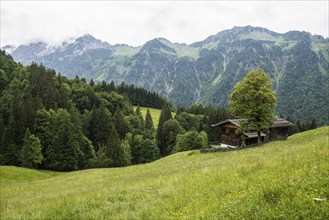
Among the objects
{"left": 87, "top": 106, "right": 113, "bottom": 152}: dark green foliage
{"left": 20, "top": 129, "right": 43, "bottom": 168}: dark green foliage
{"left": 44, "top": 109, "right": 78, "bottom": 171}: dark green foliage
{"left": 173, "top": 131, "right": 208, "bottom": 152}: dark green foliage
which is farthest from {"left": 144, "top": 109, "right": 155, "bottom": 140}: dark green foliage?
{"left": 20, "top": 129, "right": 43, "bottom": 168}: dark green foliage

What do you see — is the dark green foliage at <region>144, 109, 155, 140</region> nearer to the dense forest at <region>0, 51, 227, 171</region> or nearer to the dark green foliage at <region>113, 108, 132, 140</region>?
the dense forest at <region>0, 51, 227, 171</region>

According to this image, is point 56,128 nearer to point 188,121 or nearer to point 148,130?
point 148,130

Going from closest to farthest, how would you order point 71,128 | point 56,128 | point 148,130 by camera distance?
point 71,128
point 56,128
point 148,130

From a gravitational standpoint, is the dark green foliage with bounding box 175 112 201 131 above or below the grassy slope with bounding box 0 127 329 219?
below

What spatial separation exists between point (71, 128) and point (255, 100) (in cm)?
6438

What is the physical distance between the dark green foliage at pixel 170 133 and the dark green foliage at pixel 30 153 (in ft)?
189

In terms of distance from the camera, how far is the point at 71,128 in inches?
3684

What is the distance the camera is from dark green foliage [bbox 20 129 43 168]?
8131 centimetres

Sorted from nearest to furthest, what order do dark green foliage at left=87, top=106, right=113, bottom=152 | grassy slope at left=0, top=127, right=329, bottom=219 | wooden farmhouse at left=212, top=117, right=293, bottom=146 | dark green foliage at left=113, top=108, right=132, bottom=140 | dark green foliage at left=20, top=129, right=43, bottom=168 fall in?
grassy slope at left=0, top=127, right=329, bottom=219 → wooden farmhouse at left=212, top=117, right=293, bottom=146 → dark green foliage at left=20, top=129, right=43, bottom=168 → dark green foliage at left=87, top=106, right=113, bottom=152 → dark green foliage at left=113, top=108, right=132, bottom=140

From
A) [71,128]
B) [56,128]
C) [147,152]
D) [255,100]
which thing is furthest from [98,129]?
[255,100]

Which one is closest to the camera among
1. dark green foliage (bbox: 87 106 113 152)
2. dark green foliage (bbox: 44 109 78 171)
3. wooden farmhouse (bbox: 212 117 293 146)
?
wooden farmhouse (bbox: 212 117 293 146)

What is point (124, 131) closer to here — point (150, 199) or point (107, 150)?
point (107, 150)

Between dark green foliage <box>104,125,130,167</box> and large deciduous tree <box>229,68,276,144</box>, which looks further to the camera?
dark green foliage <box>104,125,130,167</box>

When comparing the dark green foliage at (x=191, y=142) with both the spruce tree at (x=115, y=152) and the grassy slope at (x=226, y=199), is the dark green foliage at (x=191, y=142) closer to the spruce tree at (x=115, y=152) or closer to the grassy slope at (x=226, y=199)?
the spruce tree at (x=115, y=152)
